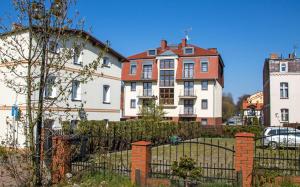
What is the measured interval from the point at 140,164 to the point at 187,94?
40742mm

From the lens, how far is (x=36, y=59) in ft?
28.5

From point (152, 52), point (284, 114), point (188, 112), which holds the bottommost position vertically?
point (284, 114)

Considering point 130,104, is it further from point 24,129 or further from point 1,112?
point 24,129

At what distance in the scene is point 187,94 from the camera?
1956 inches

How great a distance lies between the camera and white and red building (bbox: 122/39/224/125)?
48.4 metres

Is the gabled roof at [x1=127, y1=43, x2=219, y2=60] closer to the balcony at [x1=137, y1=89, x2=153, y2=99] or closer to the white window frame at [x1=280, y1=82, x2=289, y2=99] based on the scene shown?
the balcony at [x1=137, y1=89, x2=153, y2=99]

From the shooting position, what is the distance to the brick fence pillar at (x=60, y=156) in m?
10.0

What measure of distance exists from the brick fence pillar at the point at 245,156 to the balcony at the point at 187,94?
39985 mm

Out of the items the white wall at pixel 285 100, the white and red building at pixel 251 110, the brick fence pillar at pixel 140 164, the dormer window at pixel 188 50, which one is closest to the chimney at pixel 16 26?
the brick fence pillar at pixel 140 164

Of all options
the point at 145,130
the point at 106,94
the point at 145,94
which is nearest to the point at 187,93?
the point at 145,94

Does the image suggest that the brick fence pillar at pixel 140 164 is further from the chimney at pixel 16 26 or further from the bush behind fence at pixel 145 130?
the chimney at pixel 16 26

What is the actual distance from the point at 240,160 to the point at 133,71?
45072 mm

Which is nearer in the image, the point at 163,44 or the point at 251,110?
the point at 251,110

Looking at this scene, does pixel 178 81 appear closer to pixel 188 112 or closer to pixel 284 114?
pixel 188 112
